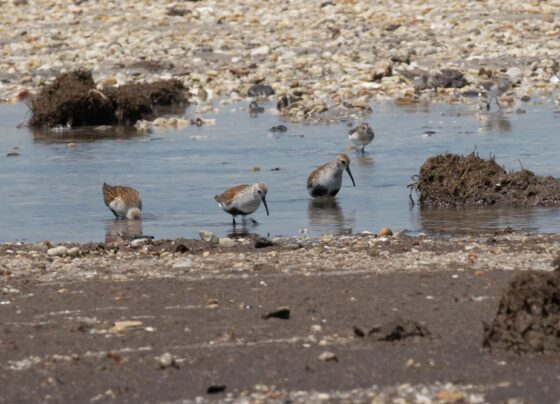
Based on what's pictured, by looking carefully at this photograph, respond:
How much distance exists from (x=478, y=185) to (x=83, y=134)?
10428mm

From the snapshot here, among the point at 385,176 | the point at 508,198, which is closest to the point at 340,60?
the point at 385,176

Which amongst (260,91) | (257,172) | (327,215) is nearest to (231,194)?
(327,215)

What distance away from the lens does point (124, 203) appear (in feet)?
49.5

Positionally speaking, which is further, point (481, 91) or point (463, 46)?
point (463, 46)

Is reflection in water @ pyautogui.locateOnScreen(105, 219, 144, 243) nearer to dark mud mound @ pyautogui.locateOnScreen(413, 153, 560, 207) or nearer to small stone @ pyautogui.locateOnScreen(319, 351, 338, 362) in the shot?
dark mud mound @ pyautogui.locateOnScreen(413, 153, 560, 207)

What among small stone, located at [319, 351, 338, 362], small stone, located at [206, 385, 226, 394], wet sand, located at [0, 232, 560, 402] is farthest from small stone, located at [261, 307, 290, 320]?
small stone, located at [206, 385, 226, 394]

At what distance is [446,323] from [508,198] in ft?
22.6

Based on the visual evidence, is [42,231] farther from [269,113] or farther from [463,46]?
[463,46]

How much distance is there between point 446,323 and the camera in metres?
8.64

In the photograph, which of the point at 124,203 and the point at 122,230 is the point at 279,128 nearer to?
the point at 124,203

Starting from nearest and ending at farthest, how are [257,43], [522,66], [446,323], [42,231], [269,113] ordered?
[446,323]
[42,231]
[269,113]
[522,66]
[257,43]

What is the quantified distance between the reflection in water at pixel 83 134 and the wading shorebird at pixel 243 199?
857 cm

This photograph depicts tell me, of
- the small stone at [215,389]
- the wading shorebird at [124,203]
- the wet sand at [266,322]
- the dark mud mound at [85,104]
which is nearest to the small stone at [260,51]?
the dark mud mound at [85,104]

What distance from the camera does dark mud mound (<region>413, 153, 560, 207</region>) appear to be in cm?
1527
